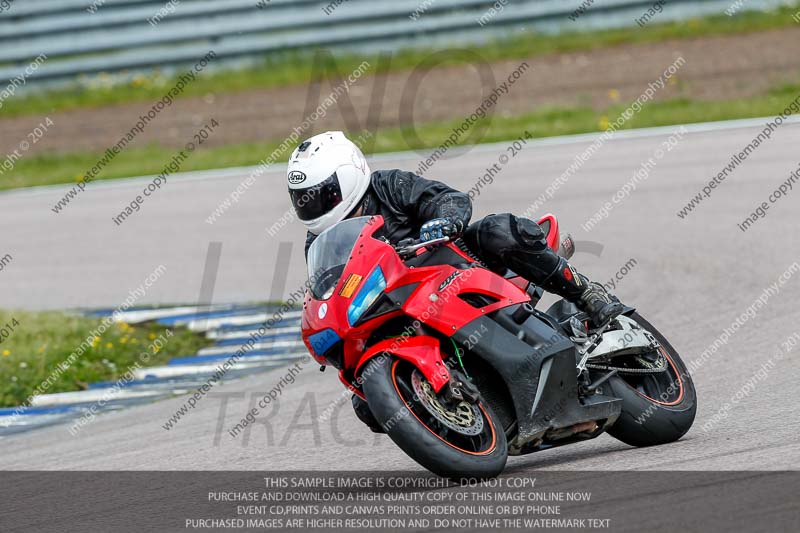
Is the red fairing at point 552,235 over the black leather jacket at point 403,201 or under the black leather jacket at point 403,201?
under

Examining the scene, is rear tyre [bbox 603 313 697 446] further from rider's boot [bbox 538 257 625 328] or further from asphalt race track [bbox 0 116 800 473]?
rider's boot [bbox 538 257 625 328]

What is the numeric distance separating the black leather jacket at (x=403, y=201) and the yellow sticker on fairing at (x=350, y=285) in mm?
513

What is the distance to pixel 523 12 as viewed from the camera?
1966 cm

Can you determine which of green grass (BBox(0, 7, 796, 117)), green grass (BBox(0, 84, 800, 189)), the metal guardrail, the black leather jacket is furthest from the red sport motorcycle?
green grass (BBox(0, 7, 796, 117))

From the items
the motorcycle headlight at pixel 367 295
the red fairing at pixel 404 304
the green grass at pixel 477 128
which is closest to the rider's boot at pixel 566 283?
the red fairing at pixel 404 304

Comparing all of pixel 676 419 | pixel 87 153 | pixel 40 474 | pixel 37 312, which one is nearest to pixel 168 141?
pixel 87 153

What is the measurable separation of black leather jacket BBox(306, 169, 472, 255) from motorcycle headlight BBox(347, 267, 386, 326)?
47 cm

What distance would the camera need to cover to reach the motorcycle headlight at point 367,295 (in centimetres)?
520

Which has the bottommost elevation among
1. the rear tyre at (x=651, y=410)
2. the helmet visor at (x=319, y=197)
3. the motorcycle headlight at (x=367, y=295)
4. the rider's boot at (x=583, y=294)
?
the rear tyre at (x=651, y=410)

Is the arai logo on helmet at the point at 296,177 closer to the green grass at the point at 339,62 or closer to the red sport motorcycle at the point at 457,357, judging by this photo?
the red sport motorcycle at the point at 457,357

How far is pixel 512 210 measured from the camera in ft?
39.9

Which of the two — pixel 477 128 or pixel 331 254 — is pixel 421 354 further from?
pixel 477 128

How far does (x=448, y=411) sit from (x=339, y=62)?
1497 cm

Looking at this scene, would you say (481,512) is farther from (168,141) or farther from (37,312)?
(168,141)
